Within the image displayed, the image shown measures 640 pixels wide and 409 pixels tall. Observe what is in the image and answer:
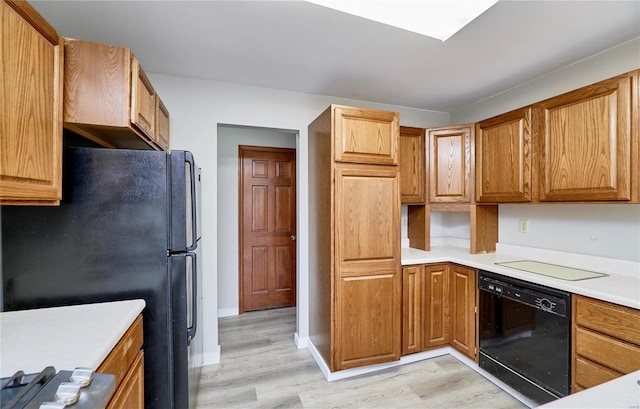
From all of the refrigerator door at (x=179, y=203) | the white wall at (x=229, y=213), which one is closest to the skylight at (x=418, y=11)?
the refrigerator door at (x=179, y=203)

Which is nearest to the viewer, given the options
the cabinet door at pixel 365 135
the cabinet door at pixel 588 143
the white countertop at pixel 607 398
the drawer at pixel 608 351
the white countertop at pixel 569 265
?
the white countertop at pixel 607 398

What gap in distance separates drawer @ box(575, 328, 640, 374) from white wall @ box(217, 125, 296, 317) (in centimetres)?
299

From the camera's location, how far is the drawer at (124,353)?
3.17 ft

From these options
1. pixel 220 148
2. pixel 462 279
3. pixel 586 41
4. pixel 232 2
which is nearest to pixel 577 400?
pixel 462 279

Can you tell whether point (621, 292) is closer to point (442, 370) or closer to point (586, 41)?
point (442, 370)

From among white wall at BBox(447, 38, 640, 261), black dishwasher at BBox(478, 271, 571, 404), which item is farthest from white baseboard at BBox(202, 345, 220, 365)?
white wall at BBox(447, 38, 640, 261)

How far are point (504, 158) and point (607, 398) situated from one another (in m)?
2.05

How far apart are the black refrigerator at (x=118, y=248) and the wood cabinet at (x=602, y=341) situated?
220 cm

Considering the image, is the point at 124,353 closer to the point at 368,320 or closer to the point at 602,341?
the point at 368,320

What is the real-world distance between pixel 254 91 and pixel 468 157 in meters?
2.08

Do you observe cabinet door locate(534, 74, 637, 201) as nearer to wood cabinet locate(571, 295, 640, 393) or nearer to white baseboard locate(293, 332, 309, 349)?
wood cabinet locate(571, 295, 640, 393)

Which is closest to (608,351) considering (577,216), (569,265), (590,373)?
(590,373)

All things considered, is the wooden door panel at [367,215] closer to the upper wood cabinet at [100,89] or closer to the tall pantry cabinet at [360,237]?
the tall pantry cabinet at [360,237]

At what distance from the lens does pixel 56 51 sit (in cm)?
115
